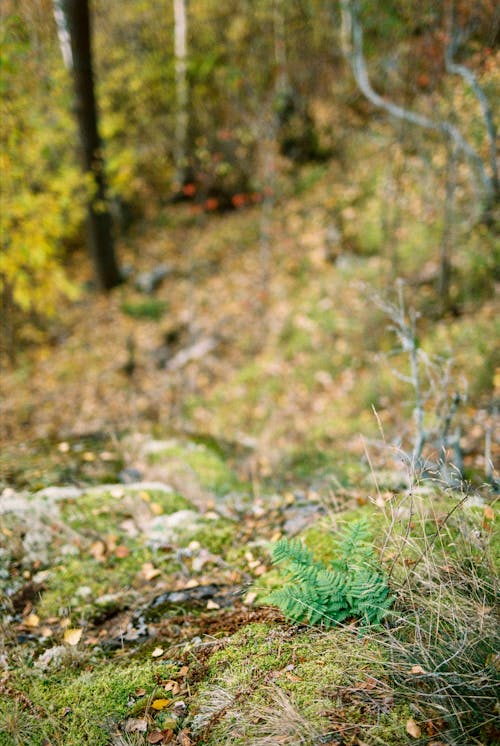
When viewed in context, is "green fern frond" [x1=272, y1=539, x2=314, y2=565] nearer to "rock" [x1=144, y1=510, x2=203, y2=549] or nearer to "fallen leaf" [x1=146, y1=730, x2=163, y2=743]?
"fallen leaf" [x1=146, y1=730, x2=163, y2=743]

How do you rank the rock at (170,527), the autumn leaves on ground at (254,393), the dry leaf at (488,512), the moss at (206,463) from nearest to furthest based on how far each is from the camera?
the autumn leaves on ground at (254,393) < the dry leaf at (488,512) < the rock at (170,527) < the moss at (206,463)

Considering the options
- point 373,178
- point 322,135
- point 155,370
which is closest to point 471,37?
point 373,178

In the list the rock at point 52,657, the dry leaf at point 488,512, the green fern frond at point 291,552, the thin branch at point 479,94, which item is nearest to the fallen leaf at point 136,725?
the rock at point 52,657

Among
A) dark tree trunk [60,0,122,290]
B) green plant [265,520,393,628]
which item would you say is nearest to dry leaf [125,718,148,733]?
green plant [265,520,393,628]

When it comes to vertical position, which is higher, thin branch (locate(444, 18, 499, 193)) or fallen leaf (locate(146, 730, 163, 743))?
thin branch (locate(444, 18, 499, 193))

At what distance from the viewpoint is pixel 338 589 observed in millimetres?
2078

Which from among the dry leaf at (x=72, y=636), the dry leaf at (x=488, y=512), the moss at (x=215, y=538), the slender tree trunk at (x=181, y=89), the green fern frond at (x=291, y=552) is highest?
the slender tree trunk at (x=181, y=89)

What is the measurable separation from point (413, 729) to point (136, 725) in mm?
1133

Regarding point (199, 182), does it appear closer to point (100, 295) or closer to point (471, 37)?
point (100, 295)

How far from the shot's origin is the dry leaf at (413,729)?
1588 mm

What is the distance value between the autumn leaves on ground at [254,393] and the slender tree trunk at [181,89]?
0.42 feet

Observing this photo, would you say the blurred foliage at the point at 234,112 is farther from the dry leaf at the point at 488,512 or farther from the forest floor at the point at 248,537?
the dry leaf at the point at 488,512

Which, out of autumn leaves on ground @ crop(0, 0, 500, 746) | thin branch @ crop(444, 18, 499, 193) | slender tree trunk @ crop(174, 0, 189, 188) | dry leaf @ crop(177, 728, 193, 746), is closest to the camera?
dry leaf @ crop(177, 728, 193, 746)

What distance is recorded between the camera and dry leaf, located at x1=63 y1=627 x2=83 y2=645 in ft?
7.53
